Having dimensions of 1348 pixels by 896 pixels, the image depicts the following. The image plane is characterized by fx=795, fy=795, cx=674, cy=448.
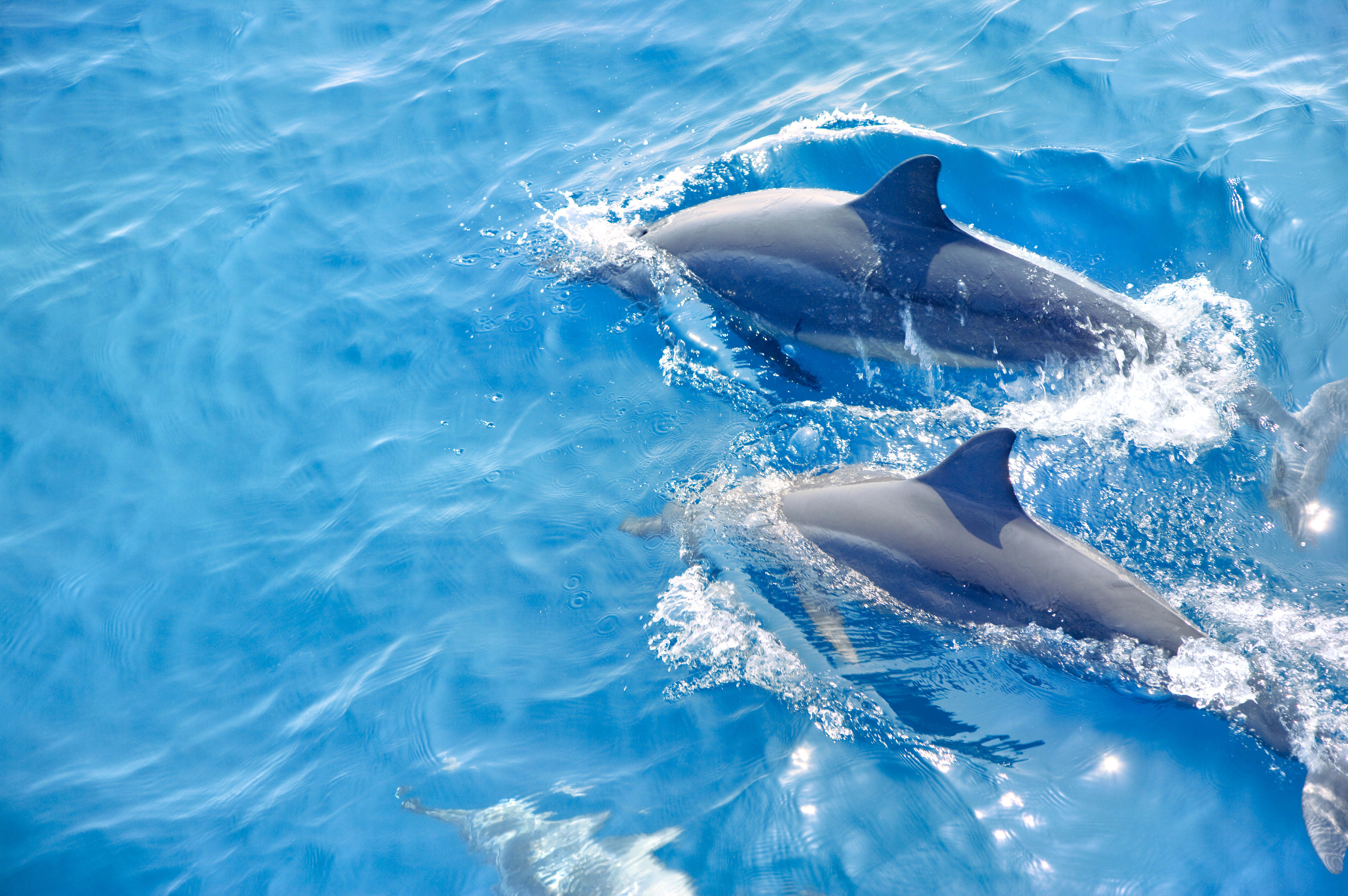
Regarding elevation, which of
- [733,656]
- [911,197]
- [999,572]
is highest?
[911,197]

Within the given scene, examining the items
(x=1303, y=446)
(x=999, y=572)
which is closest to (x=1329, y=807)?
(x=999, y=572)

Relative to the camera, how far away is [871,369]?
681 cm

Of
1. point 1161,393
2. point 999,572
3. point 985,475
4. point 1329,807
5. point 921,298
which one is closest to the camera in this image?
point 1329,807

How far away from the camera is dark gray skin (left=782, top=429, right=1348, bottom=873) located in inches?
175

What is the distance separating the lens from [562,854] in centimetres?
493

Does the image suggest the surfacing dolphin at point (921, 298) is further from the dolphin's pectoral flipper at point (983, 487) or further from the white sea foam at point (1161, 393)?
the dolphin's pectoral flipper at point (983, 487)

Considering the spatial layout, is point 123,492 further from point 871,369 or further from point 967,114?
point 967,114

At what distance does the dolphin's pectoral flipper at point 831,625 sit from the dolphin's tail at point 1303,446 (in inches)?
122

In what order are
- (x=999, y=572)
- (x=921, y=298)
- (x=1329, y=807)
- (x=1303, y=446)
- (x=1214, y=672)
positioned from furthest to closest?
(x=921, y=298)
(x=1303, y=446)
(x=999, y=572)
(x=1214, y=672)
(x=1329, y=807)

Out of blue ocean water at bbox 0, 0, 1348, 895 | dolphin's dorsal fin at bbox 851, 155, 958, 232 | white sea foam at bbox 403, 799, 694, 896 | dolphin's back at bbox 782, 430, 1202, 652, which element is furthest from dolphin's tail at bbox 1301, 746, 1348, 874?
dolphin's dorsal fin at bbox 851, 155, 958, 232

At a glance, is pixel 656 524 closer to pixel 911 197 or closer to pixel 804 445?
pixel 804 445

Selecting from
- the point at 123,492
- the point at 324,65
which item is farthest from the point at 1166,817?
the point at 324,65

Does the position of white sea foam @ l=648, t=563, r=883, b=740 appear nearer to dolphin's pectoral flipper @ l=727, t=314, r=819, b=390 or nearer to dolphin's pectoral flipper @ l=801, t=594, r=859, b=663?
dolphin's pectoral flipper @ l=801, t=594, r=859, b=663

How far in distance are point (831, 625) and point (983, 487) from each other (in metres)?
1.30
